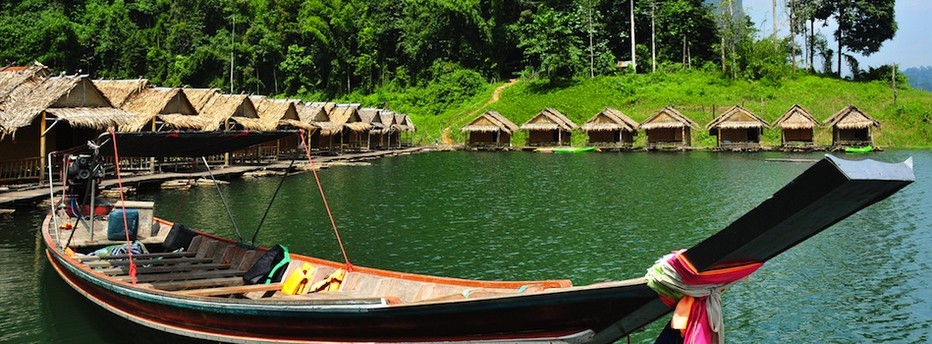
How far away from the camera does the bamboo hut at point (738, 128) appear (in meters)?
47.5

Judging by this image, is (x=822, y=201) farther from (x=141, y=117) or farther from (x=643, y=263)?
(x=141, y=117)

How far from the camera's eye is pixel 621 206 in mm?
20453

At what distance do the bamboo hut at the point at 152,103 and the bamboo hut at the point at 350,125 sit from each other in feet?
54.6

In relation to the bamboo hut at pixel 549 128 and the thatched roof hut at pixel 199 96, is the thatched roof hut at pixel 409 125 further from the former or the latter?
the thatched roof hut at pixel 199 96

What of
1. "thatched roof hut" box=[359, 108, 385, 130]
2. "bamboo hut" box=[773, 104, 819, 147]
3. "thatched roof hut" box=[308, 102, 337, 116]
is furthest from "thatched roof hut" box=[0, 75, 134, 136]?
"bamboo hut" box=[773, 104, 819, 147]

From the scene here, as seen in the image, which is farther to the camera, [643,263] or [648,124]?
[648,124]

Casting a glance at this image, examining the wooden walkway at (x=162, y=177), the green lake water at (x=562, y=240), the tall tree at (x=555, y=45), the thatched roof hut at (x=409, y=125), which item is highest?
the tall tree at (x=555, y=45)

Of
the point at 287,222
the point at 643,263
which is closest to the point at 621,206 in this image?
the point at 643,263

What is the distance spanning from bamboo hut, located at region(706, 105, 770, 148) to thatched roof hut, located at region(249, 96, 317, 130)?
31355mm

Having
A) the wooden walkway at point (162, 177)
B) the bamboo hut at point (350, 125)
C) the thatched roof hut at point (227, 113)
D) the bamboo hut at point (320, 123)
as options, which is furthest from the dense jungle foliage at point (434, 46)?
the thatched roof hut at point (227, 113)

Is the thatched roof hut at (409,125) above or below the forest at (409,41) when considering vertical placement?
below

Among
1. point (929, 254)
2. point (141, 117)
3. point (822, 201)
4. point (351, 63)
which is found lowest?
point (929, 254)

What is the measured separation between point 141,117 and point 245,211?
36.0ft

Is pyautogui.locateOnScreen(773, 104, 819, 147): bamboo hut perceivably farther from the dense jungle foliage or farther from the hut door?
the dense jungle foliage
